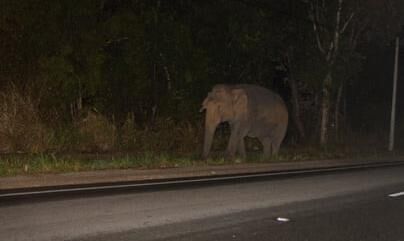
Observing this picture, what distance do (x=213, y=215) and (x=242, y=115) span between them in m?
11.2

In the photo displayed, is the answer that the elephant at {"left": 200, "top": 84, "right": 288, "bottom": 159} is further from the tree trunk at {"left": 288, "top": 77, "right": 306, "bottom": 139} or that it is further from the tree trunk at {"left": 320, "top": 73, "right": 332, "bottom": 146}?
the tree trunk at {"left": 288, "top": 77, "right": 306, "bottom": 139}

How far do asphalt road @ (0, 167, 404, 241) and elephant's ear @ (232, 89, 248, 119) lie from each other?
7.12m

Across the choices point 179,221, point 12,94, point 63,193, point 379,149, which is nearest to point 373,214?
point 179,221

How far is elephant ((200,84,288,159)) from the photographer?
2102 cm

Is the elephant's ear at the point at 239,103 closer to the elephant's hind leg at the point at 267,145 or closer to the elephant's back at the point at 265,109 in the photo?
the elephant's back at the point at 265,109

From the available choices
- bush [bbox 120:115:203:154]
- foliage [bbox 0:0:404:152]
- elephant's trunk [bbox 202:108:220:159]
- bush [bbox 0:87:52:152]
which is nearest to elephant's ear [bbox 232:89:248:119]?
elephant's trunk [bbox 202:108:220:159]

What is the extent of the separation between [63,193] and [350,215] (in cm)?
485

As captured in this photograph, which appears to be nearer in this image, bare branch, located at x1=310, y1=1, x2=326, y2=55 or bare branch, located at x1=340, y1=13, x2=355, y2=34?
bare branch, located at x1=340, y1=13, x2=355, y2=34

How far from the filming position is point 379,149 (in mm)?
31141

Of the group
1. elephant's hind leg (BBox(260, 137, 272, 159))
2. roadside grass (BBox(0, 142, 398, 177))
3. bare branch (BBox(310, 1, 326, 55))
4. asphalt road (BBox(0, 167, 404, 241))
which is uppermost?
bare branch (BBox(310, 1, 326, 55))

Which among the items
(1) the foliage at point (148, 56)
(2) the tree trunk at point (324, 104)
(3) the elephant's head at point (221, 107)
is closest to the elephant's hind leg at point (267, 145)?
(3) the elephant's head at point (221, 107)

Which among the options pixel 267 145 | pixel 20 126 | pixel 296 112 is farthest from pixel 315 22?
pixel 20 126

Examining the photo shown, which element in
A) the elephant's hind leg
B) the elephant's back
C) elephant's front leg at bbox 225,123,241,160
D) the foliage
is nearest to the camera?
the foliage

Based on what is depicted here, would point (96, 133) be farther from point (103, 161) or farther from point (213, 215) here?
point (213, 215)
